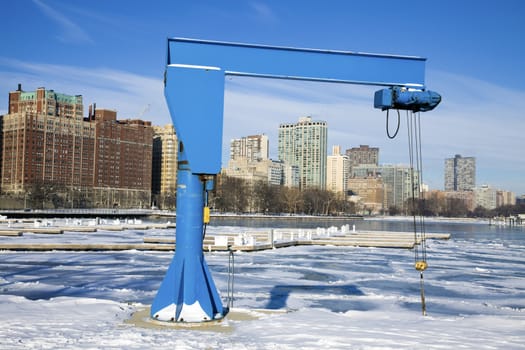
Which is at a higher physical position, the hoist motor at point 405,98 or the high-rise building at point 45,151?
the high-rise building at point 45,151

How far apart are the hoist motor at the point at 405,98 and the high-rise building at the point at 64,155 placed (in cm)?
14283

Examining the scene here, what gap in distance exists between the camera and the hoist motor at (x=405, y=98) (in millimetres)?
12367

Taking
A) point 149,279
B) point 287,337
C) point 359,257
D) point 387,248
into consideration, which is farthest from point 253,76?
point 387,248

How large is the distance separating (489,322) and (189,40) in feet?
29.2

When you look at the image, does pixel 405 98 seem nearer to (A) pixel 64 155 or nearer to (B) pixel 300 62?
(B) pixel 300 62

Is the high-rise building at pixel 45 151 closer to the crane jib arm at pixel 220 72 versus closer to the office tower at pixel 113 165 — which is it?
the office tower at pixel 113 165

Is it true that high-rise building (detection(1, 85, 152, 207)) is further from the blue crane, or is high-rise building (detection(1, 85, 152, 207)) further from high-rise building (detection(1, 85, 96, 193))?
the blue crane

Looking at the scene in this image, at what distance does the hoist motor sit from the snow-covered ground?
4.61m

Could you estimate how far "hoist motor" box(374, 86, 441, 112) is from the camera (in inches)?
487

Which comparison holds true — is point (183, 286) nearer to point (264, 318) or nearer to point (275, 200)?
point (264, 318)

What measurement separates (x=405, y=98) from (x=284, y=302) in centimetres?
708

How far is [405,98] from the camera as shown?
12.4 meters

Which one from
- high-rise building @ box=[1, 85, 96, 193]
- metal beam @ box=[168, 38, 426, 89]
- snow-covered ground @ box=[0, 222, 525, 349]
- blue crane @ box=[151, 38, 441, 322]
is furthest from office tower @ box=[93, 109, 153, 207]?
metal beam @ box=[168, 38, 426, 89]

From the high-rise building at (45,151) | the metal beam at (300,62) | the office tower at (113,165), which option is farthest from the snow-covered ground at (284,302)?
the office tower at (113,165)
